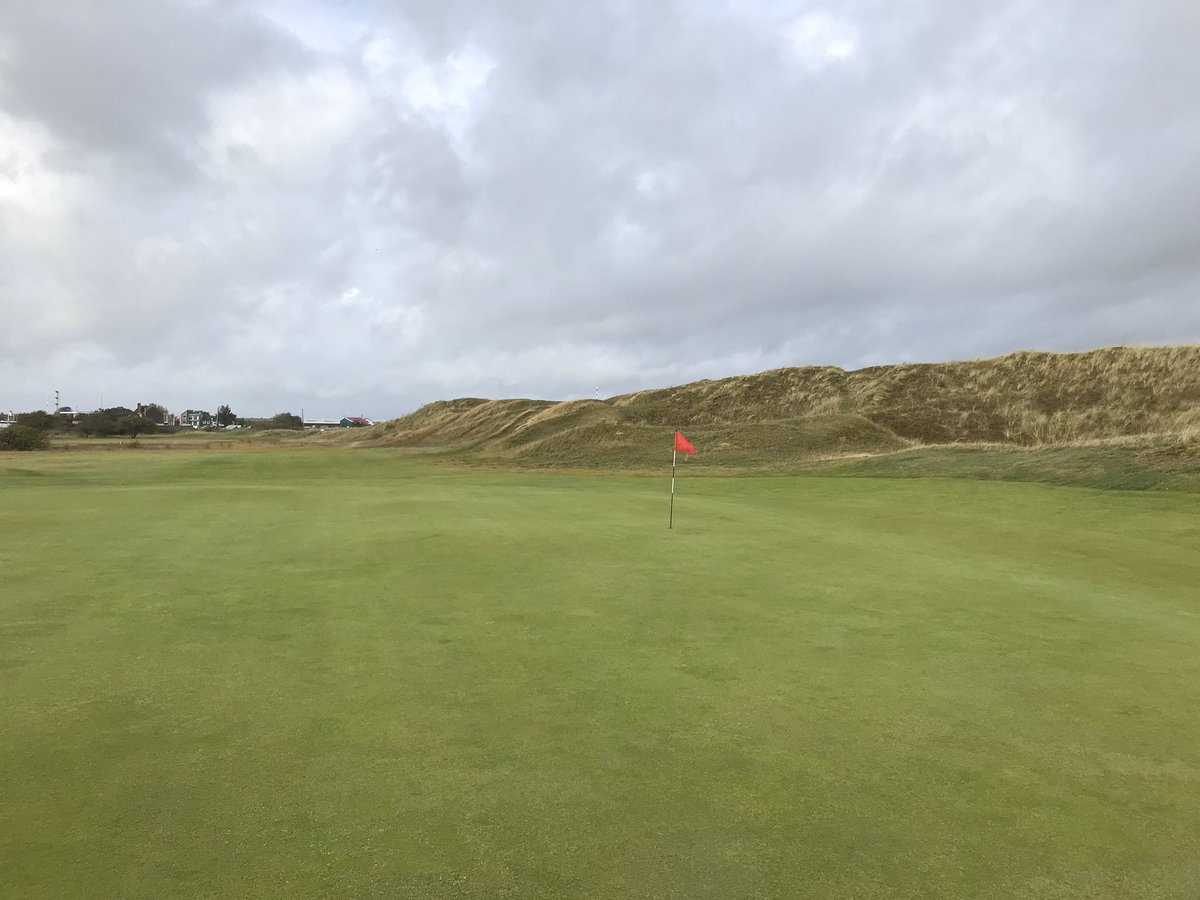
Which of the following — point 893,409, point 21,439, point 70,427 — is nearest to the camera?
point 893,409

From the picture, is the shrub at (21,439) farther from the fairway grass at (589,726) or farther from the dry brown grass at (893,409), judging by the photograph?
the fairway grass at (589,726)

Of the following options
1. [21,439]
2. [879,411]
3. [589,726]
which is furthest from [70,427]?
[589,726]

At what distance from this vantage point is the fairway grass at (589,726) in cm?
323

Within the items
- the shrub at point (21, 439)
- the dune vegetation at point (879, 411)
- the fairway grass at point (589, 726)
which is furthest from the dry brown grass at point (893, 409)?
the shrub at point (21, 439)

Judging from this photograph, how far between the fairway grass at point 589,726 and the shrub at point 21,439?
6334 centimetres

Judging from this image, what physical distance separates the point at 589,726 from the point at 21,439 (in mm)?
73544

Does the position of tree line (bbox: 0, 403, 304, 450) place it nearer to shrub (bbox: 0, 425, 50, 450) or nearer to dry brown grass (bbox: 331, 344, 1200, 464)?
shrub (bbox: 0, 425, 50, 450)

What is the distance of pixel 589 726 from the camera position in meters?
4.59

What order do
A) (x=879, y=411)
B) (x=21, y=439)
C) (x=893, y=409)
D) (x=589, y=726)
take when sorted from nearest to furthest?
(x=589, y=726)
(x=879, y=411)
(x=893, y=409)
(x=21, y=439)

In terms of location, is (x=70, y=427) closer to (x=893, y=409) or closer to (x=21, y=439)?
(x=21, y=439)

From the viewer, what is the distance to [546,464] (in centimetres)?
4694

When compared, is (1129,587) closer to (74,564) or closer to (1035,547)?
(1035,547)

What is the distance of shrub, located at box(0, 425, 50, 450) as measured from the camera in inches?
2387

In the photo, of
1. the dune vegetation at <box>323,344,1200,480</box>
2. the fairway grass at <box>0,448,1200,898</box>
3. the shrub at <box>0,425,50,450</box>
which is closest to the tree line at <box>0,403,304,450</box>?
the shrub at <box>0,425,50,450</box>
